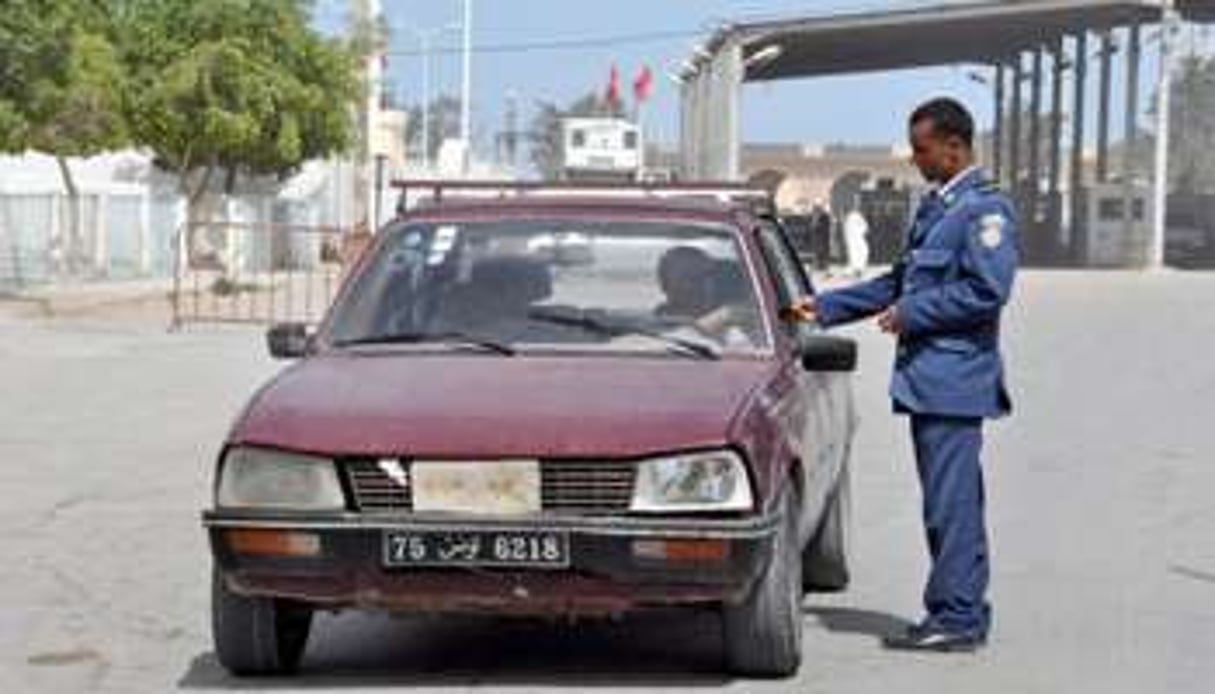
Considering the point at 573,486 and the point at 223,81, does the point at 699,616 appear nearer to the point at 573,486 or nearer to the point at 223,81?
the point at 573,486

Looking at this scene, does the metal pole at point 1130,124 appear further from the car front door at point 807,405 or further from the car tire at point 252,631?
the car tire at point 252,631

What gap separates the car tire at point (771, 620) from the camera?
24.6 feet

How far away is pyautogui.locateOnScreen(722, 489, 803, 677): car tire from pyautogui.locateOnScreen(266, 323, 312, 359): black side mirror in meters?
1.88

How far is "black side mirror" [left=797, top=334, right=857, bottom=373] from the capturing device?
841 centimetres

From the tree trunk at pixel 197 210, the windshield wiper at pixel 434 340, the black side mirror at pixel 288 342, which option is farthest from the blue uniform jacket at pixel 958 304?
the tree trunk at pixel 197 210

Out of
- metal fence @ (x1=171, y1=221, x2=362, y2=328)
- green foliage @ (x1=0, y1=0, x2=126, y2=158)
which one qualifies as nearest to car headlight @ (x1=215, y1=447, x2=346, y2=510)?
metal fence @ (x1=171, y1=221, x2=362, y2=328)

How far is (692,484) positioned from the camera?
7238 millimetres

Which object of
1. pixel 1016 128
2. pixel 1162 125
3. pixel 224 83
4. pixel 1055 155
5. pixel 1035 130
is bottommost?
pixel 1055 155

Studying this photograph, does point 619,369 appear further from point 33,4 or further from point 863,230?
point 863,230

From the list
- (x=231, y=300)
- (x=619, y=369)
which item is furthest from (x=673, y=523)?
(x=231, y=300)

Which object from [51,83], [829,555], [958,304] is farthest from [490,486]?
[51,83]

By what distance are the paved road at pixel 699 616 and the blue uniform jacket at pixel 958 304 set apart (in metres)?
0.92

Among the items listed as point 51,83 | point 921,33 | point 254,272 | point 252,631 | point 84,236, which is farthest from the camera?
point 921,33

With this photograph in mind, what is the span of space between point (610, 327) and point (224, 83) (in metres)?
35.3
